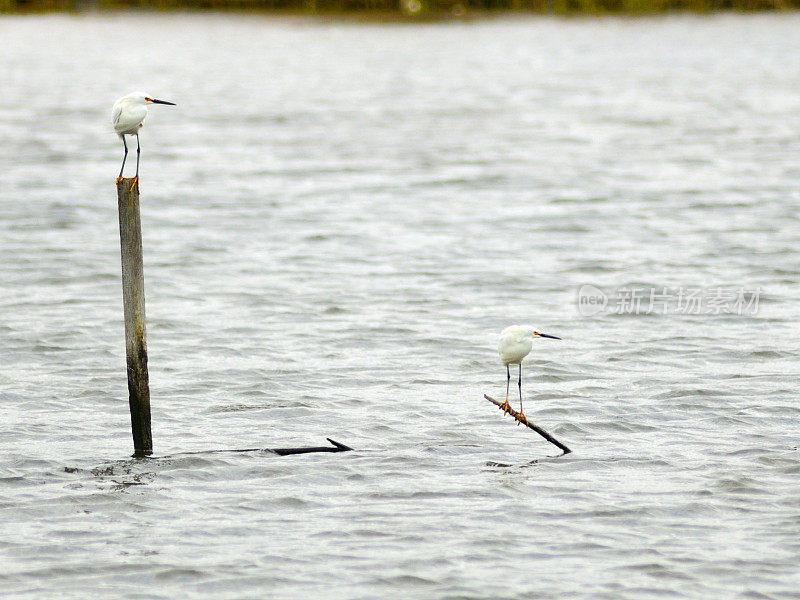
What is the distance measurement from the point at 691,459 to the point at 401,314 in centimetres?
613

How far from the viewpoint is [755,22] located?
199 feet

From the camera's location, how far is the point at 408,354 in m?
13.9

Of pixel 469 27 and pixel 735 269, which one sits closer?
pixel 735 269

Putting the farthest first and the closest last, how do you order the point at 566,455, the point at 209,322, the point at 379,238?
the point at 379,238 → the point at 209,322 → the point at 566,455

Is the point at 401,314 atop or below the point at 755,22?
below

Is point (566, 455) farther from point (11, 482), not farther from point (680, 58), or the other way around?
point (680, 58)

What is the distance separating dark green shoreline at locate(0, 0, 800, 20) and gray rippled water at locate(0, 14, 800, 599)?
24.8 m

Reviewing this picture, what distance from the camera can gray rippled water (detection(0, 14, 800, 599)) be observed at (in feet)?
28.0

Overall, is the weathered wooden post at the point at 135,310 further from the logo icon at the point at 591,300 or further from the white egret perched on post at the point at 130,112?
the logo icon at the point at 591,300

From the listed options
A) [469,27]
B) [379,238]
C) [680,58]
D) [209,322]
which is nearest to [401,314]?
[209,322]

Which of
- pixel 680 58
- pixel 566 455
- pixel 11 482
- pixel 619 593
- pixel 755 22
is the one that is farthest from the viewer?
pixel 755 22

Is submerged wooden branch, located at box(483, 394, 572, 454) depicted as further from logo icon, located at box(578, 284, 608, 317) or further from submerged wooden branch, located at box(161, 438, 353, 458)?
logo icon, located at box(578, 284, 608, 317)

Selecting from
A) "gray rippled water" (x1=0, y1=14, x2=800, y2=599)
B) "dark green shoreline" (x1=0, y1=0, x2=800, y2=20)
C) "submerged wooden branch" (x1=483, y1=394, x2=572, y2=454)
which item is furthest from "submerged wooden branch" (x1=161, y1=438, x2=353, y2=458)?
"dark green shoreline" (x1=0, y1=0, x2=800, y2=20)

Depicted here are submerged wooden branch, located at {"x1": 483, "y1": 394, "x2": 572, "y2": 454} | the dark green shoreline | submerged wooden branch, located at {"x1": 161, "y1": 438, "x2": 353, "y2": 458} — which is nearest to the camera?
submerged wooden branch, located at {"x1": 483, "y1": 394, "x2": 572, "y2": 454}
